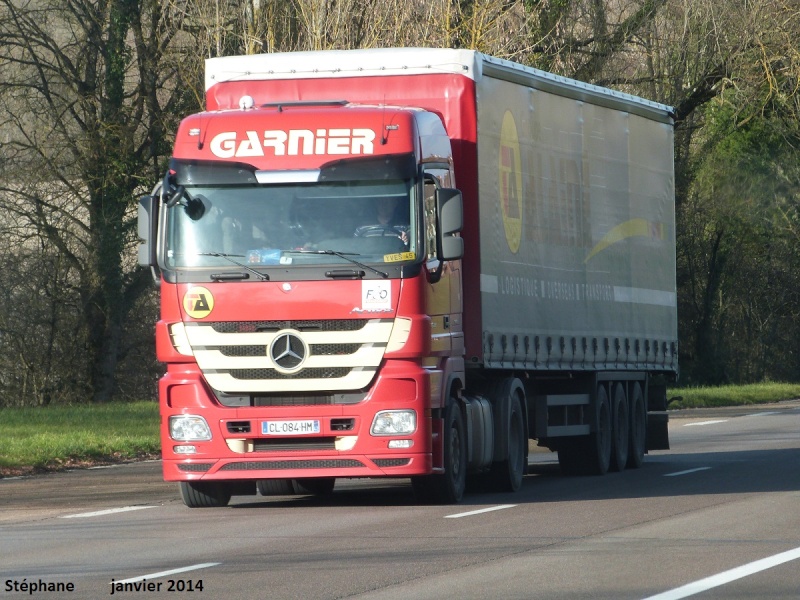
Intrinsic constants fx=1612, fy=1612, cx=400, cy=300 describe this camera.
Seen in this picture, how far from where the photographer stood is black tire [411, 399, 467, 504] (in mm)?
14312

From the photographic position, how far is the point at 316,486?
54.5 feet

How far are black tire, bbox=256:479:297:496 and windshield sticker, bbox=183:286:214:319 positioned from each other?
3.25 metres

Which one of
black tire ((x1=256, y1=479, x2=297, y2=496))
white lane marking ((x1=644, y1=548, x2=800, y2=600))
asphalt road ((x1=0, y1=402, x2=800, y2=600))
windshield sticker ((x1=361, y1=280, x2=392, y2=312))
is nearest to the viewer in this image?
white lane marking ((x1=644, y1=548, x2=800, y2=600))

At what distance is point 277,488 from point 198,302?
11.4ft

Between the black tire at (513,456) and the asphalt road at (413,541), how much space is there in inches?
11.8

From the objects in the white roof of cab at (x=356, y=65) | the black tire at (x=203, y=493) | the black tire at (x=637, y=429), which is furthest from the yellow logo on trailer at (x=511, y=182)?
the black tire at (x=637, y=429)

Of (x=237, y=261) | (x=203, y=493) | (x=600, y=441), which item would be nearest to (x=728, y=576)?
(x=237, y=261)

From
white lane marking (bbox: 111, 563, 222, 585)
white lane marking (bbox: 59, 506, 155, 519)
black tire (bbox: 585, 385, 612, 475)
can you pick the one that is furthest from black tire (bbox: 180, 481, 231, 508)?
black tire (bbox: 585, 385, 612, 475)

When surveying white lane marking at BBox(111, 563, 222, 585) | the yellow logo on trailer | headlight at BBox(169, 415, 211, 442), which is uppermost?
the yellow logo on trailer

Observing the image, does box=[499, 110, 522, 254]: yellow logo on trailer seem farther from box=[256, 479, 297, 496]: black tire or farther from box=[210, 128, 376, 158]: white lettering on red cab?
box=[256, 479, 297, 496]: black tire

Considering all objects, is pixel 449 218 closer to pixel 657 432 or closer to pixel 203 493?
pixel 203 493

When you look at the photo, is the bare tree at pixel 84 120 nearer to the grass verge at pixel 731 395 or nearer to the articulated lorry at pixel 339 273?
the grass verge at pixel 731 395

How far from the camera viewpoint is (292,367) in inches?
539

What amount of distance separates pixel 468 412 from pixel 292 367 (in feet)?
6.67
